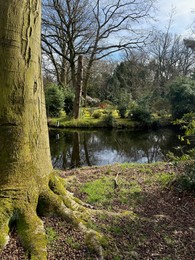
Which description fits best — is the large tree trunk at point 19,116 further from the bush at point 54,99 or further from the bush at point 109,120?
the bush at point 54,99

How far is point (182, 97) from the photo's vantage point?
16.3m

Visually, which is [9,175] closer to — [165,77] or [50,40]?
[50,40]

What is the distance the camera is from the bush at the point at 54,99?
15820 millimetres

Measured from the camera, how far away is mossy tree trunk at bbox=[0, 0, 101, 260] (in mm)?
2043

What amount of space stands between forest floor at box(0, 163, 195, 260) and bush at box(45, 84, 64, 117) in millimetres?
11790

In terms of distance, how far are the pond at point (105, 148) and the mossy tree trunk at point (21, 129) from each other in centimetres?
500

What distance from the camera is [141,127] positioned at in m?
16.0

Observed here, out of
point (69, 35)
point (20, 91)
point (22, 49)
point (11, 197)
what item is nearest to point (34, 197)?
point (11, 197)

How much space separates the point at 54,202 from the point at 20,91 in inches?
44.7

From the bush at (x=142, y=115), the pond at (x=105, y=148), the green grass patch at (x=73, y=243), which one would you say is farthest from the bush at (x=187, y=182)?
the bush at (x=142, y=115)

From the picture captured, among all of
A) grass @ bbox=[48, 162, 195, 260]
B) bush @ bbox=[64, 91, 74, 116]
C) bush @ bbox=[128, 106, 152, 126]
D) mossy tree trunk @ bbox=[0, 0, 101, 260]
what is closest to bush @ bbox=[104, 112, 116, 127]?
bush @ bbox=[128, 106, 152, 126]

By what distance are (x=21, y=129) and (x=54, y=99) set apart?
554 inches

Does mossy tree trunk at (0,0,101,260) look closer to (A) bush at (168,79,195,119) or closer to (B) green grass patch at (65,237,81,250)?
(B) green grass patch at (65,237,81,250)

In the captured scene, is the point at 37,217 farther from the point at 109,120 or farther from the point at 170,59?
the point at 170,59
